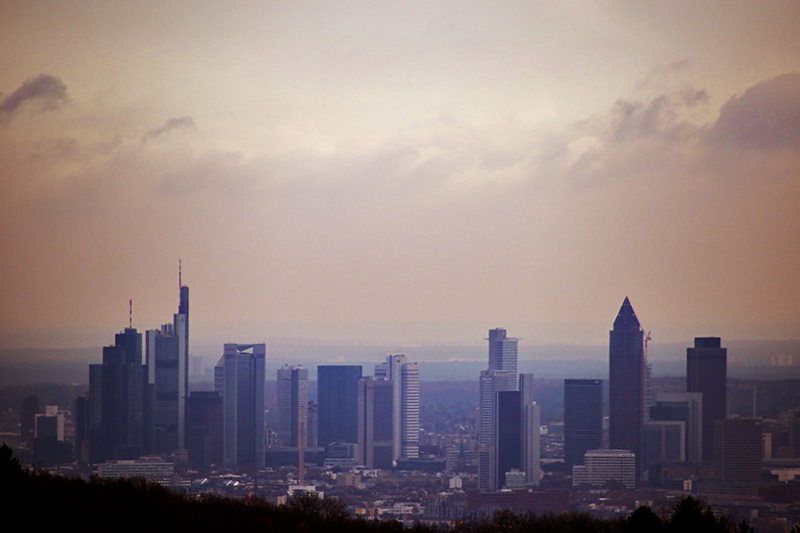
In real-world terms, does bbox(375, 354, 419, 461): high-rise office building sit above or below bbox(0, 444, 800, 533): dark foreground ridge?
below

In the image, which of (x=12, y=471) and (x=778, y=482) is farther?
(x=778, y=482)

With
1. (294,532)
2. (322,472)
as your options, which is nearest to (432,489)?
(322,472)

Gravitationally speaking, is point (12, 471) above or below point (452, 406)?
above

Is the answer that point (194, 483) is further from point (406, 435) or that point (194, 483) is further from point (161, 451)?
point (406, 435)

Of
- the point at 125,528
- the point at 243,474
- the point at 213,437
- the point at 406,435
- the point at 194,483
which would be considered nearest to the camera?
the point at 125,528

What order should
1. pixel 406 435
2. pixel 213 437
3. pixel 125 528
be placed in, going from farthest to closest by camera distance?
pixel 406 435
pixel 213 437
pixel 125 528

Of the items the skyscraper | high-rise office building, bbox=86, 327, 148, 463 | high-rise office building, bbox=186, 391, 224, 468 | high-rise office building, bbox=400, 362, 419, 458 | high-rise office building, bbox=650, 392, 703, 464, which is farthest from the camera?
high-rise office building, bbox=400, 362, 419, 458

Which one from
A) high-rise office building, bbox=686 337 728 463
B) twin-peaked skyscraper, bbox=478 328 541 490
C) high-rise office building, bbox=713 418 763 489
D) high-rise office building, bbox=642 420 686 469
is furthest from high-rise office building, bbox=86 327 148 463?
high-rise office building, bbox=686 337 728 463

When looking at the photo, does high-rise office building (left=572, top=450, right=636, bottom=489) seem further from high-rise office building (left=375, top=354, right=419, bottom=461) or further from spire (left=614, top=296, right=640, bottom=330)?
high-rise office building (left=375, top=354, right=419, bottom=461)
